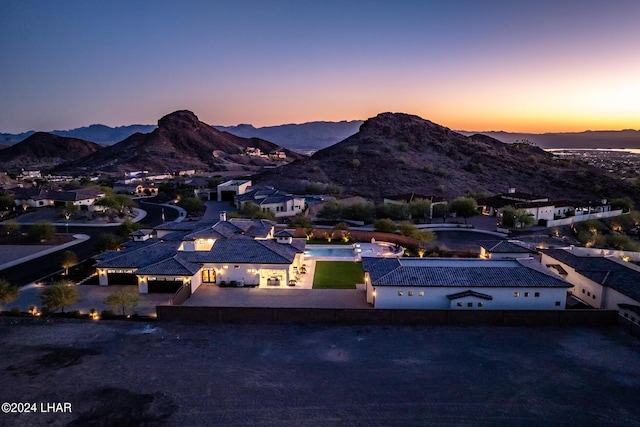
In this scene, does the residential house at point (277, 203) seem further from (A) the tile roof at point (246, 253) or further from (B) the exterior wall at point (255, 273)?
(B) the exterior wall at point (255, 273)

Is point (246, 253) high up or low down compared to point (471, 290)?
up

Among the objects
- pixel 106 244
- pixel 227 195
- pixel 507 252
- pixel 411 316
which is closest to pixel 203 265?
pixel 106 244

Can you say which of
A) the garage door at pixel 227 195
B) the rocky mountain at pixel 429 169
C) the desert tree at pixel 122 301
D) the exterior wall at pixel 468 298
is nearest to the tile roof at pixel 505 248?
the exterior wall at pixel 468 298

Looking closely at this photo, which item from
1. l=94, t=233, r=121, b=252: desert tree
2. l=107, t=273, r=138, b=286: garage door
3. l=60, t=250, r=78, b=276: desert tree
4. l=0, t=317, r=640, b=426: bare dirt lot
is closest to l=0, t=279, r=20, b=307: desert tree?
l=0, t=317, r=640, b=426: bare dirt lot

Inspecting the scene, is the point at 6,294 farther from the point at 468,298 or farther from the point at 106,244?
the point at 468,298

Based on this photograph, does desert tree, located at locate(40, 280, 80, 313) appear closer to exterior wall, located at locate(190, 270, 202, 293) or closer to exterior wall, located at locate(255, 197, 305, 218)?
exterior wall, located at locate(190, 270, 202, 293)

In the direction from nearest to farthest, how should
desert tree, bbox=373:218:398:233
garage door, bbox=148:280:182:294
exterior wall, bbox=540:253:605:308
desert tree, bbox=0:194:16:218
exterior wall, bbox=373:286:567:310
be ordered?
exterior wall, bbox=373:286:567:310 < exterior wall, bbox=540:253:605:308 < garage door, bbox=148:280:182:294 < desert tree, bbox=373:218:398:233 < desert tree, bbox=0:194:16:218
